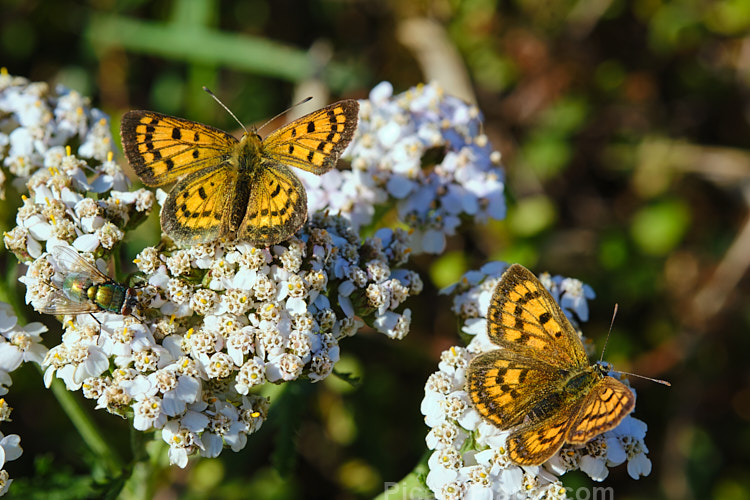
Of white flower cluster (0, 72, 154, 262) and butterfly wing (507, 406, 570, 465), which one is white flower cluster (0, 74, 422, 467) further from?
butterfly wing (507, 406, 570, 465)

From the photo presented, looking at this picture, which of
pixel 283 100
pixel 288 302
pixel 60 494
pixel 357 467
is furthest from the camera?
pixel 283 100

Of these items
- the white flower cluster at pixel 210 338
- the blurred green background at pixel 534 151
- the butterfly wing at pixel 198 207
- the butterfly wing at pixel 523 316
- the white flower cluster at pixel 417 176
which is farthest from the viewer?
the blurred green background at pixel 534 151

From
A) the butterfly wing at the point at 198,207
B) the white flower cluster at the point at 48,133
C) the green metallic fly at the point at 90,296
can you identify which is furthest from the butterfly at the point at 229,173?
the white flower cluster at the point at 48,133

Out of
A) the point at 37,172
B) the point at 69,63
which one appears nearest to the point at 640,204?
the point at 37,172

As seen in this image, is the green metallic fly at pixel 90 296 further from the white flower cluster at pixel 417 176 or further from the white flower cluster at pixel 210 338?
the white flower cluster at pixel 417 176

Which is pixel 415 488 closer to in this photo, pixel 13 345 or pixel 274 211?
pixel 274 211

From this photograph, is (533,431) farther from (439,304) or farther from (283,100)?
(283,100)

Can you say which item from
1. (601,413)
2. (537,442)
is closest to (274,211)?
(537,442)
